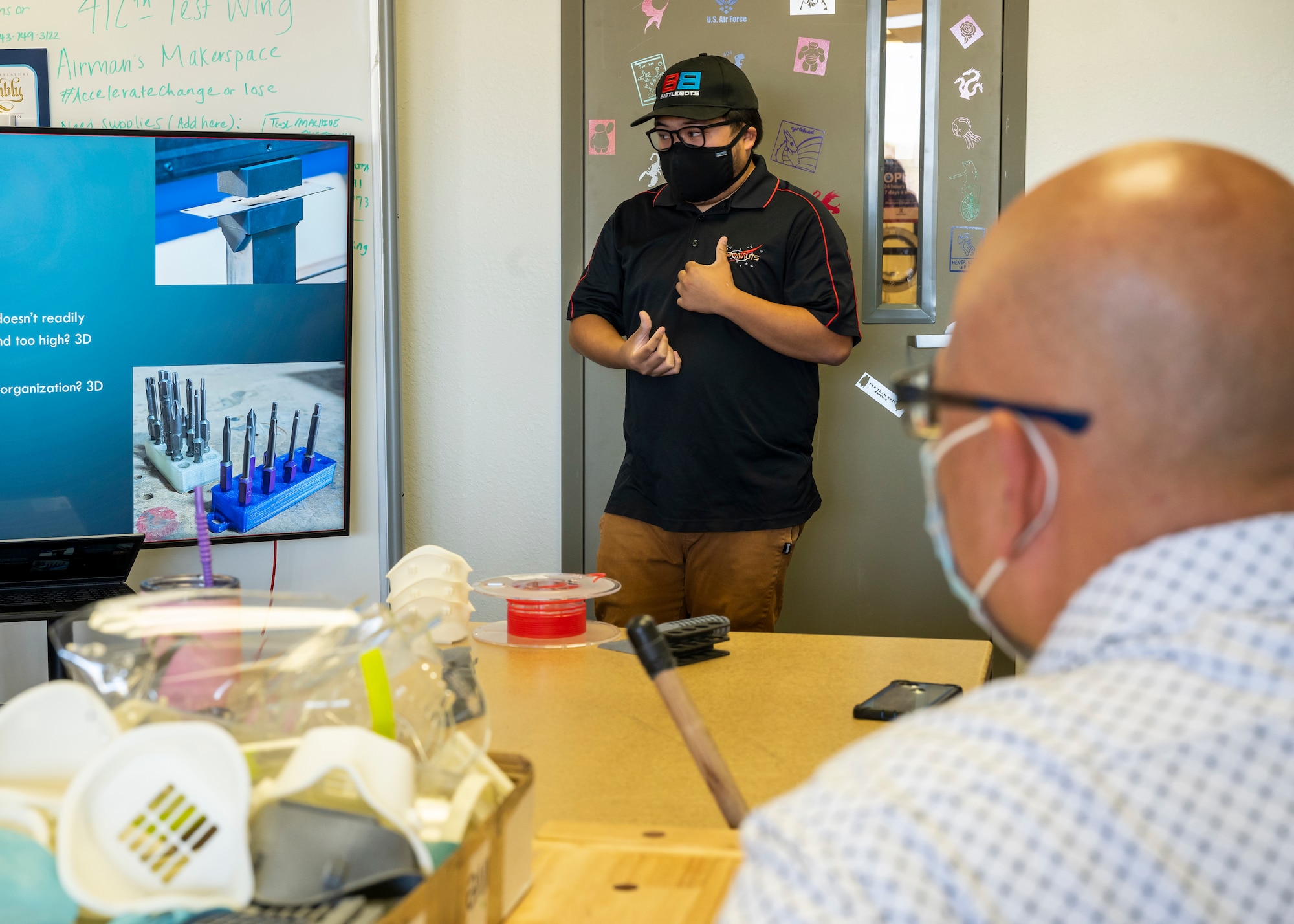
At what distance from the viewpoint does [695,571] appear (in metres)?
2.54

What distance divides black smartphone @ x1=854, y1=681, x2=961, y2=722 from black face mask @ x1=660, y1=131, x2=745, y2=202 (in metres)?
1.43

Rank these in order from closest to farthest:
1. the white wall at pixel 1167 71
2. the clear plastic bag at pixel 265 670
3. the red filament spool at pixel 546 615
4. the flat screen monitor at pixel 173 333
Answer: the clear plastic bag at pixel 265 670, the red filament spool at pixel 546 615, the flat screen monitor at pixel 173 333, the white wall at pixel 1167 71

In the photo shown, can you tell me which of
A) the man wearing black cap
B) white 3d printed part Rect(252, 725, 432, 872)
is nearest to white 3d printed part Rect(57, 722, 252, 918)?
white 3d printed part Rect(252, 725, 432, 872)

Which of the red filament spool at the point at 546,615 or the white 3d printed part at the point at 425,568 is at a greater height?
the white 3d printed part at the point at 425,568

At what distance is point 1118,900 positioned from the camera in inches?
18.5

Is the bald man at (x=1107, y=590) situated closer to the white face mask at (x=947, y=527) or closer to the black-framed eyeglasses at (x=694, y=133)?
the white face mask at (x=947, y=527)

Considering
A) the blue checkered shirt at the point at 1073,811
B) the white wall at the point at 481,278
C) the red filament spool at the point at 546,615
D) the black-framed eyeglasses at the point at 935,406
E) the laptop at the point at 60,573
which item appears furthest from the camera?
the white wall at the point at 481,278

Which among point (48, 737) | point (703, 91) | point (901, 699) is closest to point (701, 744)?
point (48, 737)

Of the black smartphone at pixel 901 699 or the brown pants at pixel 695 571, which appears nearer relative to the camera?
the black smartphone at pixel 901 699

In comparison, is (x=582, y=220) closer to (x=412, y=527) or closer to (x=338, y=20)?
(x=338, y=20)

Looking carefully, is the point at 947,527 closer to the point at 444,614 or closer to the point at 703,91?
the point at 444,614

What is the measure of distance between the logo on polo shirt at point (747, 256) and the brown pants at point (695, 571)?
62 cm

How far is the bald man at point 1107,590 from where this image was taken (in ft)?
1.54

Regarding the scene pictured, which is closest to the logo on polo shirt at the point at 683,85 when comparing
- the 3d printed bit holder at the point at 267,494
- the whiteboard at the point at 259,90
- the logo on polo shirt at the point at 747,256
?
the logo on polo shirt at the point at 747,256
